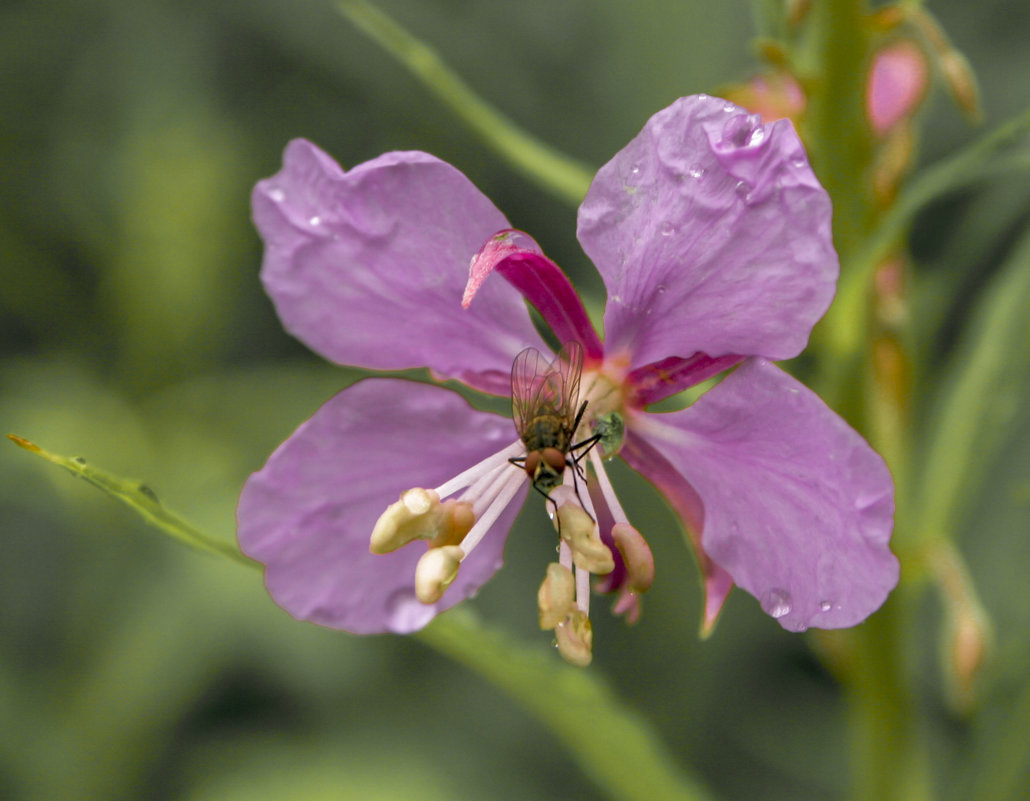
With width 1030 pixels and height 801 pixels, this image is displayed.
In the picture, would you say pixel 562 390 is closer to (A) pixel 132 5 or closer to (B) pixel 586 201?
(B) pixel 586 201

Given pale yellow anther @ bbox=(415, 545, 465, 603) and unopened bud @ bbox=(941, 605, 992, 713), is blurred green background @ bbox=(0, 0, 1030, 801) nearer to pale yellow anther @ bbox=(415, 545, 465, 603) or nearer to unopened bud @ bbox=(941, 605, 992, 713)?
unopened bud @ bbox=(941, 605, 992, 713)

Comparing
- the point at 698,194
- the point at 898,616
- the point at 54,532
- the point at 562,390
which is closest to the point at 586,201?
the point at 698,194

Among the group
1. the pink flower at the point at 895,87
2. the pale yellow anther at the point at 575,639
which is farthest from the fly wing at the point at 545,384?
the pink flower at the point at 895,87

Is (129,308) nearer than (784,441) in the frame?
No

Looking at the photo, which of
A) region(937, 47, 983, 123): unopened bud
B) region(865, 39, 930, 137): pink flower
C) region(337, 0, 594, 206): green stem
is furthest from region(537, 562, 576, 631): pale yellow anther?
region(865, 39, 930, 137): pink flower

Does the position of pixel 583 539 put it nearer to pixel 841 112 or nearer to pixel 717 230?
pixel 717 230

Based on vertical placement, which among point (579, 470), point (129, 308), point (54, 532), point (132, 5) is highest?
point (579, 470)
